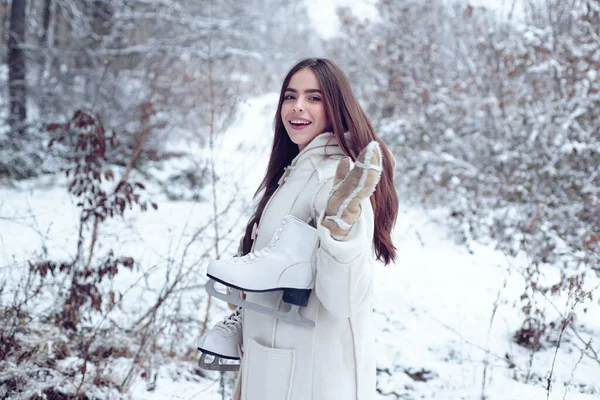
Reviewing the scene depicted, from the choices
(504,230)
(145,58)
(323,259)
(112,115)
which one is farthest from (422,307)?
(145,58)

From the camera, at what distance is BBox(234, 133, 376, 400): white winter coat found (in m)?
1.35

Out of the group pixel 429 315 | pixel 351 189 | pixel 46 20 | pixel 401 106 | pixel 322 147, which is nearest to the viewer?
pixel 351 189

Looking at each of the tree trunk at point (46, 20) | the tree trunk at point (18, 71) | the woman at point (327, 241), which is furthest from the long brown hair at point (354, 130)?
the tree trunk at point (46, 20)

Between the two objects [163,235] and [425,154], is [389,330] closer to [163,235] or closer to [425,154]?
[163,235]

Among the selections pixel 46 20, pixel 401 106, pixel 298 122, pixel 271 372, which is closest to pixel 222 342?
pixel 271 372

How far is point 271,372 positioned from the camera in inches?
56.7

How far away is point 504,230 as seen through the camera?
20.5 feet

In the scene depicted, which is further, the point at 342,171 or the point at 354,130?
the point at 354,130

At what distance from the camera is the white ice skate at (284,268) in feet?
4.32

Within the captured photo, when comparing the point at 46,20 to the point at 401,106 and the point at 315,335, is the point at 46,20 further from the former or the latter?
the point at 315,335

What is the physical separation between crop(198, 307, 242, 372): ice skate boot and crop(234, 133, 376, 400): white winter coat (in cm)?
11

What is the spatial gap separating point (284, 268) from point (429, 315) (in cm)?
327

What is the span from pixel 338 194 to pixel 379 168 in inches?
4.5

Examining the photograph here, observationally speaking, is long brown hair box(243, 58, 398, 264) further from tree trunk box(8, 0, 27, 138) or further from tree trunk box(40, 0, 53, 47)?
tree trunk box(40, 0, 53, 47)
